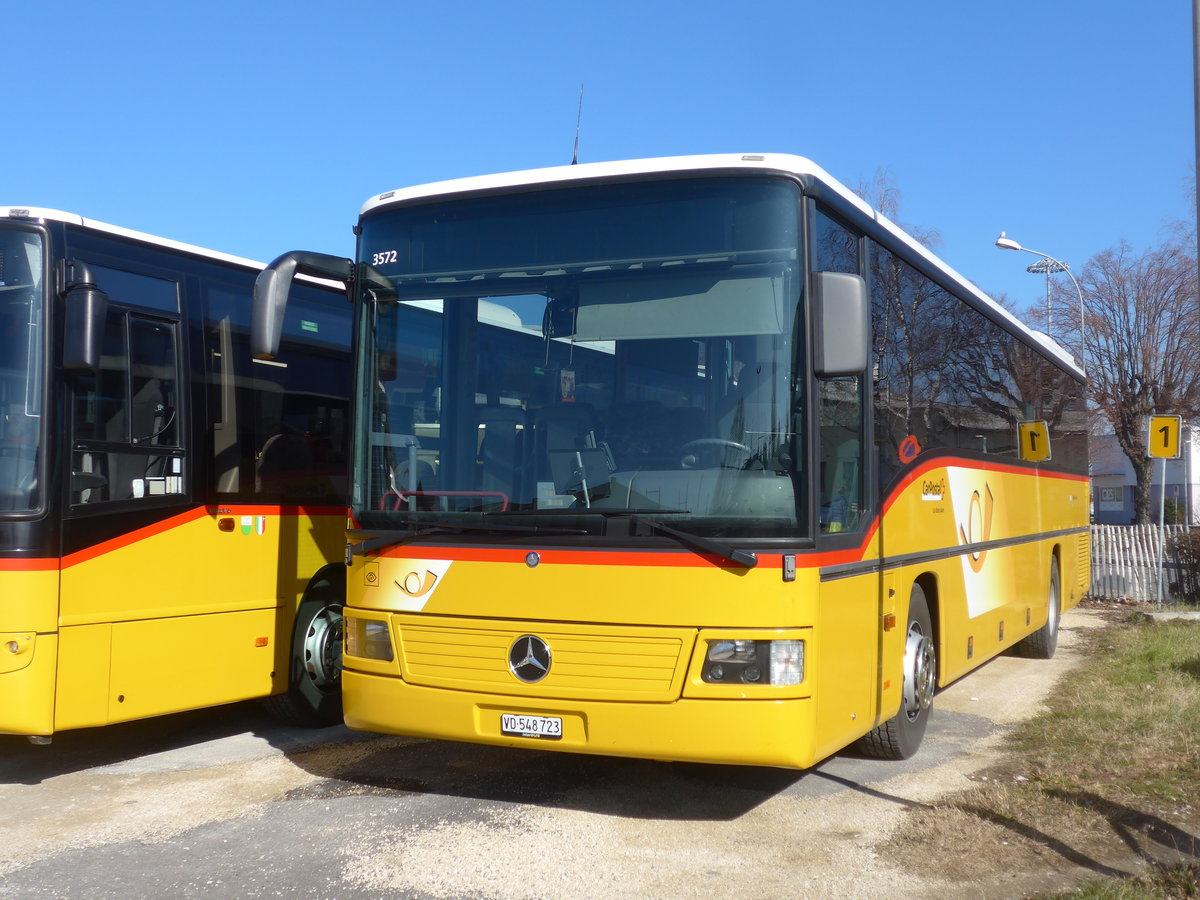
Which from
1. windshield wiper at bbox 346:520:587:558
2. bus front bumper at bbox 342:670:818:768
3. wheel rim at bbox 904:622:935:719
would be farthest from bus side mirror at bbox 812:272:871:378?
wheel rim at bbox 904:622:935:719

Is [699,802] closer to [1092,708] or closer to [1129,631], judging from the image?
[1092,708]

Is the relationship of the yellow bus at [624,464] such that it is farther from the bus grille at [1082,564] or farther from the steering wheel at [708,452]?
the bus grille at [1082,564]

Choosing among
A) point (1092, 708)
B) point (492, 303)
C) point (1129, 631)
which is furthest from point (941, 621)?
point (1129, 631)

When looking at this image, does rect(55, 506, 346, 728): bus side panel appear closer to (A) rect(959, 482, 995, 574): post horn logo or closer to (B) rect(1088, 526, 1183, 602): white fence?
(A) rect(959, 482, 995, 574): post horn logo

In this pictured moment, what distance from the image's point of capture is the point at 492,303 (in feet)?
21.1

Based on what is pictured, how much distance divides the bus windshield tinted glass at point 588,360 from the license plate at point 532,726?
0.95m

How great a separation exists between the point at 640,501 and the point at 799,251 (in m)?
1.42

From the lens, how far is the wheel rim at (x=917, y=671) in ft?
24.7

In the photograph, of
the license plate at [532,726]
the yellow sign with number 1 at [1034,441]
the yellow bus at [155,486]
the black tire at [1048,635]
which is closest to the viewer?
the license plate at [532,726]

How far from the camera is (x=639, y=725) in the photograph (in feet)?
18.9

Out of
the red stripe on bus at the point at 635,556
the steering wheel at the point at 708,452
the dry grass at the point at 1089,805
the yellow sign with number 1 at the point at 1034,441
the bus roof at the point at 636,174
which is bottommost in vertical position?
the dry grass at the point at 1089,805

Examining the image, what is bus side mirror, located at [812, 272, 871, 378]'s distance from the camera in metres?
5.71

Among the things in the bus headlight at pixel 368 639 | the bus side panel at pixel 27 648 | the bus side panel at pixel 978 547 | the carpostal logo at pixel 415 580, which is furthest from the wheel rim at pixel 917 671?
the bus side panel at pixel 27 648

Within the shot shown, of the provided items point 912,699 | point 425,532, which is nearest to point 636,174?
point 425,532
